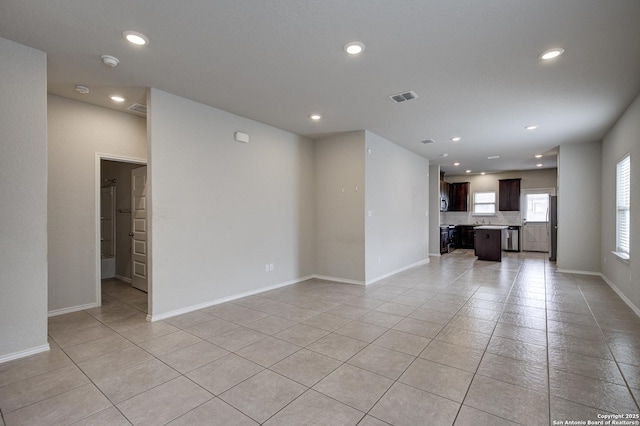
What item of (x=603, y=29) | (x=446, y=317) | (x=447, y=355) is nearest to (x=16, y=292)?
(x=447, y=355)

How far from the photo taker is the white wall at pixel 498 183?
1055 centimetres

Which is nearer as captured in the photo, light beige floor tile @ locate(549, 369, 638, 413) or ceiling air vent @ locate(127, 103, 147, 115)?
light beige floor tile @ locate(549, 369, 638, 413)

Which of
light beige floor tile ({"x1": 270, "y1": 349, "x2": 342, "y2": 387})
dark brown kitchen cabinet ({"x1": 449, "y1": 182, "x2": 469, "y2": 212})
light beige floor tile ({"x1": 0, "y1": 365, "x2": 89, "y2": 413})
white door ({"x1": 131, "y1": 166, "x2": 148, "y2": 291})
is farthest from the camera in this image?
dark brown kitchen cabinet ({"x1": 449, "y1": 182, "x2": 469, "y2": 212})

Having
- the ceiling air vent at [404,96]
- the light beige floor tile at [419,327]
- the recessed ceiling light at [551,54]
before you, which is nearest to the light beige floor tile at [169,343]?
the light beige floor tile at [419,327]

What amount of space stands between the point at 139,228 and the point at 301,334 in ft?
12.0

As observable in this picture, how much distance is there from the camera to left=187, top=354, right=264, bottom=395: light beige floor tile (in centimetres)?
233

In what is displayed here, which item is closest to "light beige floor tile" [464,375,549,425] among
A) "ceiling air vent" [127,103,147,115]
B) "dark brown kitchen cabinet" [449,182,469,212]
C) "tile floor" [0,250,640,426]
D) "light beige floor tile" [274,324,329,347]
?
"tile floor" [0,250,640,426]

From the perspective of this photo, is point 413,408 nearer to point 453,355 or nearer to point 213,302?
point 453,355

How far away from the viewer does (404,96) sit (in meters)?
4.00

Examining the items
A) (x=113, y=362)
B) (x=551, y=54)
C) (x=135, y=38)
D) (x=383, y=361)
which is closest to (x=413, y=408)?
(x=383, y=361)

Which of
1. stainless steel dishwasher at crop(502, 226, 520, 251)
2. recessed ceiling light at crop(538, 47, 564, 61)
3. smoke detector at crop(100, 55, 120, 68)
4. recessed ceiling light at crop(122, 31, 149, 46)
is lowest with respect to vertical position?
stainless steel dishwasher at crop(502, 226, 520, 251)

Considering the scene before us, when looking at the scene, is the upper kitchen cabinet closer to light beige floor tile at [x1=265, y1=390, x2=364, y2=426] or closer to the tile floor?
the tile floor

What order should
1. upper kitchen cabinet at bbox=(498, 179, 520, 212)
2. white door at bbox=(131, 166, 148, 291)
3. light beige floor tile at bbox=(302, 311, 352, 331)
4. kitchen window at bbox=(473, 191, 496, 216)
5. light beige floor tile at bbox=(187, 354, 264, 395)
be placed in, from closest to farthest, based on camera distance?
1. light beige floor tile at bbox=(187, 354, 264, 395)
2. light beige floor tile at bbox=(302, 311, 352, 331)
3. white door at bbox=(131, 166, 148, 291)
4. upper kitchen cabinet at bbox=(498, 179, 520, 212)
5. kitchen window at bbox=(473, 191, 496, 216)

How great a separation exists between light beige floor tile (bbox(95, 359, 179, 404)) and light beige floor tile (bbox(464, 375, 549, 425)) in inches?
92.1
